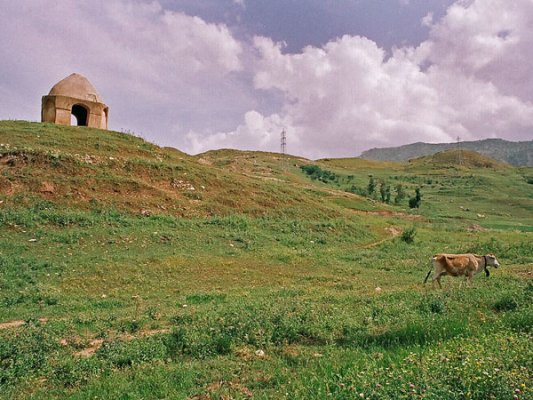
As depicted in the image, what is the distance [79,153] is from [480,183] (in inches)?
3111

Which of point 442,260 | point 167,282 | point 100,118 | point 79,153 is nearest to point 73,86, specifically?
point 100,118

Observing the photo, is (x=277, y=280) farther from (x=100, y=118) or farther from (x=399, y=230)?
(x=100, y=118)

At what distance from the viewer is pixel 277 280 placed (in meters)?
15.7

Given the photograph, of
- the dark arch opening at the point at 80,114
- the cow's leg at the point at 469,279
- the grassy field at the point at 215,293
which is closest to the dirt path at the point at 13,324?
the grassy field at the point at 215,293

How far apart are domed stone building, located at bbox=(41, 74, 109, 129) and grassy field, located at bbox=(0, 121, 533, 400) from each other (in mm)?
3428

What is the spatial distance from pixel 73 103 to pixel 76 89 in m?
1.37

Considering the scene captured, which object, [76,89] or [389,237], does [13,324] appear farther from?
[76,89]

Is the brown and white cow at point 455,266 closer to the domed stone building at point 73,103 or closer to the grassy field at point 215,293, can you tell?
the grassy field at point 215,293

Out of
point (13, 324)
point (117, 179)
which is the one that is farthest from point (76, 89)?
point (13, 324)

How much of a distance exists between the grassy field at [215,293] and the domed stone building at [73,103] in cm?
Answer: 343

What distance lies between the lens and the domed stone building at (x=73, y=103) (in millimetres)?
33875

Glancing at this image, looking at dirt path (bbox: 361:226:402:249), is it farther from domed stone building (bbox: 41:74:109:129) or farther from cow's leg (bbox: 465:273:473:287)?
domed stone building (bbox: 41:74:109:129)

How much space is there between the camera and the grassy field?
5.39m

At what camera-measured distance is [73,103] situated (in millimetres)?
34406
